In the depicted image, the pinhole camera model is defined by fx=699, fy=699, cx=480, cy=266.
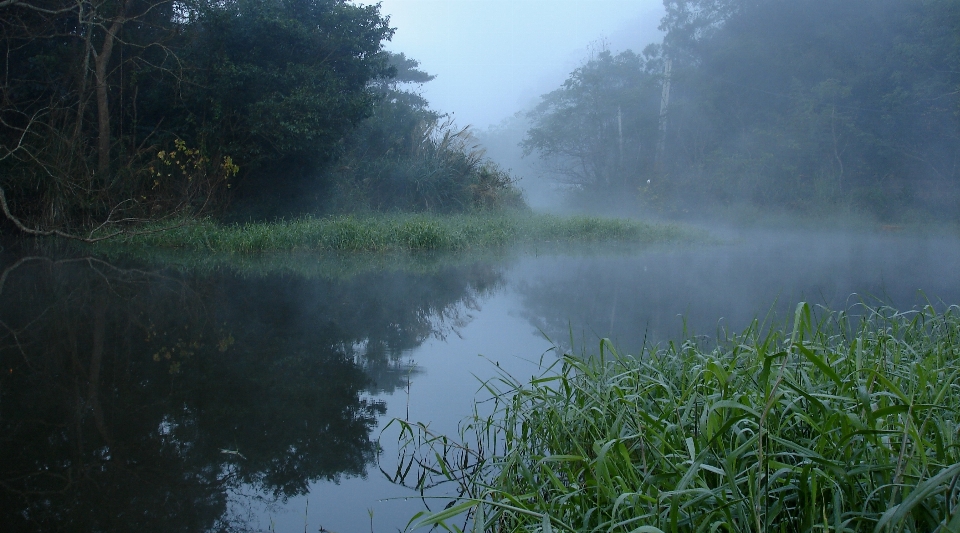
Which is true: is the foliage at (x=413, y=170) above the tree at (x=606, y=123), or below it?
below

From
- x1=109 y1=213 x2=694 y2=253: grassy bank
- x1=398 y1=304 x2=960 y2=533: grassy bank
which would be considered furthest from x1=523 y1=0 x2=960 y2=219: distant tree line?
x1=398 y1=304 x2=960 y2=533: grassy bank

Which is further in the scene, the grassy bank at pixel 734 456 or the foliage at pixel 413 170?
the foliage at pixel 413 170

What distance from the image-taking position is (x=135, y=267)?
6941mm

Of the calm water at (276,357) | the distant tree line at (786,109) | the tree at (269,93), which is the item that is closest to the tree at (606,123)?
the distant tree line at (786,109)

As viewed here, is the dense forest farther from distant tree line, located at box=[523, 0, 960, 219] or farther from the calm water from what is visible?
the calm water

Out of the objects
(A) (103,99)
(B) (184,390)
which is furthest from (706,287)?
(A) (103,99)

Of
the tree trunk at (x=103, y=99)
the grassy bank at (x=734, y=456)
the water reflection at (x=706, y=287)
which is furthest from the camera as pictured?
the tree trunk at (x=103, y=99)

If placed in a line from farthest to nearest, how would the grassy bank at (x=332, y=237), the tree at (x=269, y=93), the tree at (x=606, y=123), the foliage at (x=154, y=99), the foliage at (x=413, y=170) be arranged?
1. the tree at (x=606, y=123)
2. the foliage at (x=413, y=170)
3. the tree at (x=269, y=93)
4. the foliage at (x=154, y=99)
5. the grassy bank at (x=332, y=237)

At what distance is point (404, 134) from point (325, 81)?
4.42 meters

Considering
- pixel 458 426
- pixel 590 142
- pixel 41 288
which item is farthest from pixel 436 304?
pixel 590 142

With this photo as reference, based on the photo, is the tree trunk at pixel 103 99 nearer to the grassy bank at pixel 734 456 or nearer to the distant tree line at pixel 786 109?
the grassy bank at pixel 734 456

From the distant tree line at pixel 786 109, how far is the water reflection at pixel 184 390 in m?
16.0

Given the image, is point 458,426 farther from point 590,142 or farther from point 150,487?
point 590,142

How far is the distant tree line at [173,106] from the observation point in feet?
31.8
